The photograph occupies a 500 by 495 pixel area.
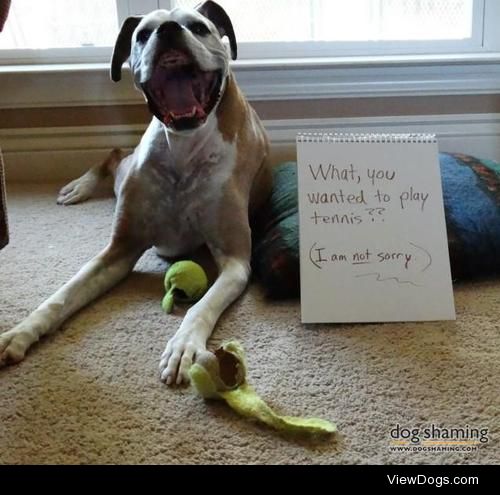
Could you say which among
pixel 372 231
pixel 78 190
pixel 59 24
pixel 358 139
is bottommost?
pixel 78 190

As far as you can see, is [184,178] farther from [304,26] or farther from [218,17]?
[304,26]

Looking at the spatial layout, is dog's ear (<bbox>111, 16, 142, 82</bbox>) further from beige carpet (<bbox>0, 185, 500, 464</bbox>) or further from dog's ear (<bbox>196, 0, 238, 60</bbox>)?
beige carpet (<bbox>0, 185, 500, 464</bbox>)

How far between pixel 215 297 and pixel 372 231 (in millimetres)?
316

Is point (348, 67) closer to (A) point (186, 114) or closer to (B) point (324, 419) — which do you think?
(A) point (186, 114)

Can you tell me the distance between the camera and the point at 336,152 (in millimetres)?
1396

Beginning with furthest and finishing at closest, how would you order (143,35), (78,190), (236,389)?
1. (78,190)
2. (143,35)
3. (236,389)

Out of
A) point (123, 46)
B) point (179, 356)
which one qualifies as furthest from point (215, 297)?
point (123, 46)

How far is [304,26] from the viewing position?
2301 mm

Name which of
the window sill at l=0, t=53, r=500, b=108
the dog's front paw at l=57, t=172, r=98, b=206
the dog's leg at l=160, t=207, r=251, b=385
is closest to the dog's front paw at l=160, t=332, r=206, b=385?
Answer: the dog's leg at l=160, t=207, r=251, b=385

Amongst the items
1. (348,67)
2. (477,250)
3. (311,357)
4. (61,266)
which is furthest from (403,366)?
(348,67)

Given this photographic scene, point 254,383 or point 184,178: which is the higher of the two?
point 184,178

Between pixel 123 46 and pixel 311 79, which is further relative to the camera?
pixel 311 79

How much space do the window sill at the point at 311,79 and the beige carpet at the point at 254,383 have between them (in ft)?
2.93

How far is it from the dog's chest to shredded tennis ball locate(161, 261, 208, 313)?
0.12 m
